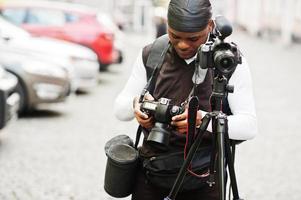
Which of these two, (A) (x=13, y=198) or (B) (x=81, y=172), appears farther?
(B) (x=81, y=172)

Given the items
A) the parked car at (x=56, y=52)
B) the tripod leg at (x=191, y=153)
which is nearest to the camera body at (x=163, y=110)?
the tripod leg at (x=191, y=153)

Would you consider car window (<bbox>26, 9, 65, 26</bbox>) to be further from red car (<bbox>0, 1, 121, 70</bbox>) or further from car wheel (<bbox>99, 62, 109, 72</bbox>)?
car wheel (<bbox>99, 62, 109, 72</bbox>)

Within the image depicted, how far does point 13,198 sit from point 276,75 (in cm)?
1207

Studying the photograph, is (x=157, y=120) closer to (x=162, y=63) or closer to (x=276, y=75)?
(x=162, y=63)

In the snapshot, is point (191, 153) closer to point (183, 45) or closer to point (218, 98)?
point (218, 98)

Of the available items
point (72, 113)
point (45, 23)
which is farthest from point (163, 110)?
point (45, 23)

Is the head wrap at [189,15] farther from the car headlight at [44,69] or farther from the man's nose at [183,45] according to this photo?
the car headlight at [44,69]

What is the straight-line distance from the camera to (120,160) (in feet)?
8.80

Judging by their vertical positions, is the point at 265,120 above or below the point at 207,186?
below

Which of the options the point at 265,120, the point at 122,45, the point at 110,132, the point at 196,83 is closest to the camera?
the point at 196,83

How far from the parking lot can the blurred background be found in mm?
10

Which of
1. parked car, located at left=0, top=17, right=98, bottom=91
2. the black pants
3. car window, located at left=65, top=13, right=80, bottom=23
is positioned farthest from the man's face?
car window, located at left=65, top=13, right=80, bottom=23

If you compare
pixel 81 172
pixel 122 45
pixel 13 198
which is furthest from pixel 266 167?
pixel 122 45

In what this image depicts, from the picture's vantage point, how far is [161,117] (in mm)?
2455
